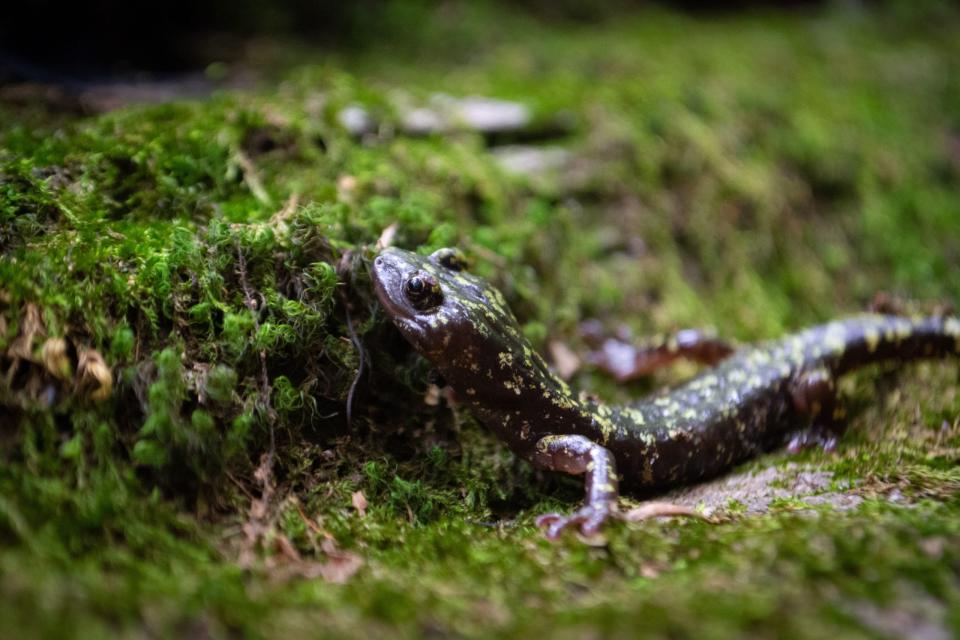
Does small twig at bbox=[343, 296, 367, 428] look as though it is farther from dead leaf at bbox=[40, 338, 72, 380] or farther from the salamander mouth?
dead leaf at bbox=[40, 338, 72, 380]

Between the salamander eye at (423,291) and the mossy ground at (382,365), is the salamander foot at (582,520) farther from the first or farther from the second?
the salamander eye at (423,291)

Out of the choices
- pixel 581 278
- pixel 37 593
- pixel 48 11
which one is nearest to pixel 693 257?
pixel 581 278

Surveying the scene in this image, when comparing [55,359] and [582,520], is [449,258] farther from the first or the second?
[55,359]

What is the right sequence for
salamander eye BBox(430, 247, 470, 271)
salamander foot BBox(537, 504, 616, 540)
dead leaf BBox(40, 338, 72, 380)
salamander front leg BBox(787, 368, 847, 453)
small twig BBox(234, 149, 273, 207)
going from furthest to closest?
salamander front leg BBox(787, 368, 847, 453) < small twig BBox(234, 149, 273, 207) < salamander eye BBox(430, 247, 470, 271) < salamander foot BBox(537, 504, 616, 540) < dead leaf BBox(40, 338, 72, 380)

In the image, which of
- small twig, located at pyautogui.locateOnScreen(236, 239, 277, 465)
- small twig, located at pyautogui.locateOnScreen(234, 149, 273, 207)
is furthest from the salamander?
small twig, located at pyautogui.locateOnScreen(234, 149, 273, 207)

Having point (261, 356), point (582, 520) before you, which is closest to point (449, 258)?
point (261, 356)

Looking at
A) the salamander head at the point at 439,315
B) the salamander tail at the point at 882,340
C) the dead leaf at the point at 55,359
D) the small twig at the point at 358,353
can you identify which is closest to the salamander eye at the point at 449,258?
the salamander head at the point at 439,315

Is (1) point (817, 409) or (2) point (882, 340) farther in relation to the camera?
(2) point (882, 340)

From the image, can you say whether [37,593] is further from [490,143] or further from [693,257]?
[693,257]
